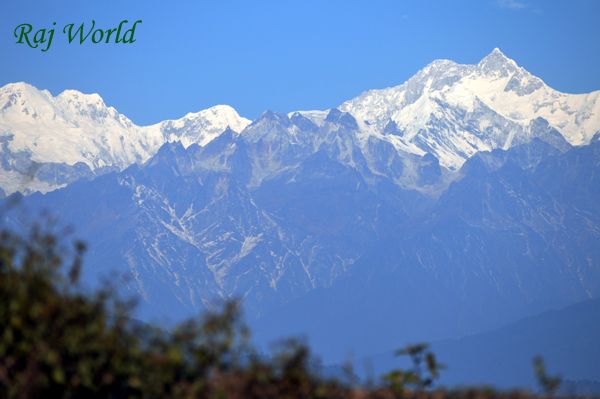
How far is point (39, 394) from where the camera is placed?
55469mm

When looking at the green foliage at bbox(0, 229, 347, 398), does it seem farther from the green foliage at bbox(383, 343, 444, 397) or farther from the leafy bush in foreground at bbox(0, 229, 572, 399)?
the green foliage at bbox(383, 343, 444, 397)

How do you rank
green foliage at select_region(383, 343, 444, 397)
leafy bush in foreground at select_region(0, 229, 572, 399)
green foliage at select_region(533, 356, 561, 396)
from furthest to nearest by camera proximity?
green foliage at select_region(533, 356, 561, 396) → green foliage at select_region(383, 343, 444, 397) → leafy bush in foreground at select_region(0, 229, 572, 399)

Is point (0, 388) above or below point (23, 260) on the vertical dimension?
below

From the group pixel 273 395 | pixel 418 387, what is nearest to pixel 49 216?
pixel 273 395

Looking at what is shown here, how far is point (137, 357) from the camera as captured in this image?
57.4m

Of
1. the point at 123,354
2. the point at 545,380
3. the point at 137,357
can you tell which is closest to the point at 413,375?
the point at 545,380

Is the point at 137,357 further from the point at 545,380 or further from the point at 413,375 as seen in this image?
the point at 545,380

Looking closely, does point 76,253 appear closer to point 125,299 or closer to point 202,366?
point 125,299

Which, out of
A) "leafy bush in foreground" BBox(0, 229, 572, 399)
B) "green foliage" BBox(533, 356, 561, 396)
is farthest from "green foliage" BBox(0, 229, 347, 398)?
"green foliage" BBox(533, 356, 561, 396)

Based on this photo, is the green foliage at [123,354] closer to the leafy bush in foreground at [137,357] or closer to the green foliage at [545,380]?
the leafy bush in foreground at [137,357]

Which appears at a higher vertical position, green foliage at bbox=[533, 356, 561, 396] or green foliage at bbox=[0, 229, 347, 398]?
green foliage at bbox=[0, 229, 347, 398]

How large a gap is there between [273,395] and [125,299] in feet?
33.8

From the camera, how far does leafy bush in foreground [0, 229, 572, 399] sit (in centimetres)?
5553

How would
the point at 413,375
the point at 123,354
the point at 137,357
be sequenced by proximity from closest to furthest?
1. the point at 413,375
2. the point at 123,354
3. the point at 137,357
